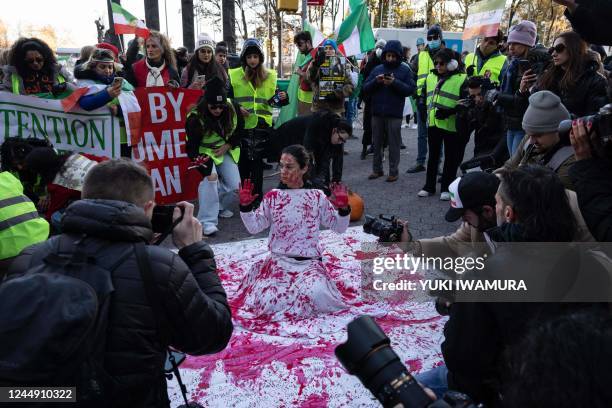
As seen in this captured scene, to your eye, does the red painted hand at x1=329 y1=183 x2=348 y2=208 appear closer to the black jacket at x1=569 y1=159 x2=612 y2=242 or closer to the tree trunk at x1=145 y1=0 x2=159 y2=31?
the black jacket at x1=569 y1=159 x2=612 y2=242

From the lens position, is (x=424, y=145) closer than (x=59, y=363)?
No

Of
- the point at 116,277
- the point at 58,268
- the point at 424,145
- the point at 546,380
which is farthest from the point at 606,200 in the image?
the point at 424,145

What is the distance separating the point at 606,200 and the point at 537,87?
274 centimetres

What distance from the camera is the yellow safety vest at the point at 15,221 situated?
2539 mm

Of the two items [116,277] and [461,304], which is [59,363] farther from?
[461,304]

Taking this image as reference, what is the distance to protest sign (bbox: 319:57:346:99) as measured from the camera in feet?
23.3

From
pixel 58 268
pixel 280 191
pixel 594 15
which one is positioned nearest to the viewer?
pixel 58 268

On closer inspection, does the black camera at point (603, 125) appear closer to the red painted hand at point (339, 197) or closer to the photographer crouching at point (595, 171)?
the photographer crouching at point (595, 171)

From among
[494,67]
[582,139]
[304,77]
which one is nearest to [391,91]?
[304,77]

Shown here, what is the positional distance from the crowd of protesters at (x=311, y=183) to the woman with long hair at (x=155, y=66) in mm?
22

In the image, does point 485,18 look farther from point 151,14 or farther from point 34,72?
point 151,14

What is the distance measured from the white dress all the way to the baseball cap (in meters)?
1.10

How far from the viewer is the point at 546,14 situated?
35.0m

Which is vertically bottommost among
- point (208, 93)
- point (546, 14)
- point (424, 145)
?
point (424, 145)
